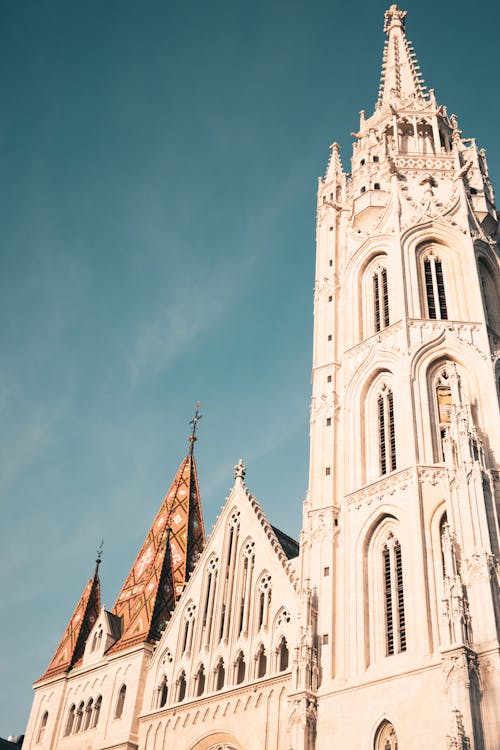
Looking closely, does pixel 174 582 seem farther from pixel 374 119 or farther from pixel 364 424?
pixel 374 119

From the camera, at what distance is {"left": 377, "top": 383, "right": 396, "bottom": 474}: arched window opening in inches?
952

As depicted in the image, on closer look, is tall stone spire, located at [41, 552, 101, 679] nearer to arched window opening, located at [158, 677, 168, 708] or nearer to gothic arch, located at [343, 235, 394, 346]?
arched window opening, located at [158, 677, 168, 708]

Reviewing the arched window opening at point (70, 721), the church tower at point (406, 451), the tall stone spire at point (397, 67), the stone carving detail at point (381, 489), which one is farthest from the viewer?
the tall stone spire at point (397, 67)

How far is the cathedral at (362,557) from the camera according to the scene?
1944 cm

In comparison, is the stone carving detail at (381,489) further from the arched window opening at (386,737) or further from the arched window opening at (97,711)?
the arched window opening at (97,711)

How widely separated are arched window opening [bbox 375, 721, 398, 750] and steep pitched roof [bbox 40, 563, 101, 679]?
14698mm

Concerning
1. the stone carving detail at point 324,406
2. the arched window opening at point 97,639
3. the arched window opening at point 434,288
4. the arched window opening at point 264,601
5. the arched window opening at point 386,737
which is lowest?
the arched window opening at point 386,737

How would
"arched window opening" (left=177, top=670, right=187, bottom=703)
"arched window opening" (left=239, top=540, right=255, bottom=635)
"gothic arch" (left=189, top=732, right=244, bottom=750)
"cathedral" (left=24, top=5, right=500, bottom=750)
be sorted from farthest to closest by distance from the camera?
1. "arched window opening" (left=177, top=670, right=187, bottom=703)
2. "arched window opening" (left=239, top=540, right=255, bottom=635)
3. "gothic arch" (left=189, top=732, right=244, bottom=750)
4. "cathedral" (left=24, top=5, right=500, bottom=750)

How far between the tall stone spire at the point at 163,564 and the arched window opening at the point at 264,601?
4870mm

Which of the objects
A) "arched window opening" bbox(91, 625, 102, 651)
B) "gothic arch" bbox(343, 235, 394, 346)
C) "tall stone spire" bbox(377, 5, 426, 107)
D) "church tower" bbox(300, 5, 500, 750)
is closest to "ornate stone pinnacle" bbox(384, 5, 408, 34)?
"tall stone spire" bbox(377, 5, 426, 107)

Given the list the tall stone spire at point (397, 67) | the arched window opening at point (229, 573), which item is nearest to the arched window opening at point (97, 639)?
the arched window opening at point (229, 573)

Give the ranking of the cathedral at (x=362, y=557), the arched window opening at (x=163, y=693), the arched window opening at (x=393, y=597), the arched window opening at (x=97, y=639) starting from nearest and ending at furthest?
1. the cathedral at (x=362, y=557)
2. the arched window opening at (x=393, y=597)
3. the arched window opening at (x=163, y=693)
4. the arched window opening at (x=97, y=639)

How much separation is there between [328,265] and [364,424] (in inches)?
326

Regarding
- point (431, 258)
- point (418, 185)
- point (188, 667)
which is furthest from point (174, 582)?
point (418, 185)
